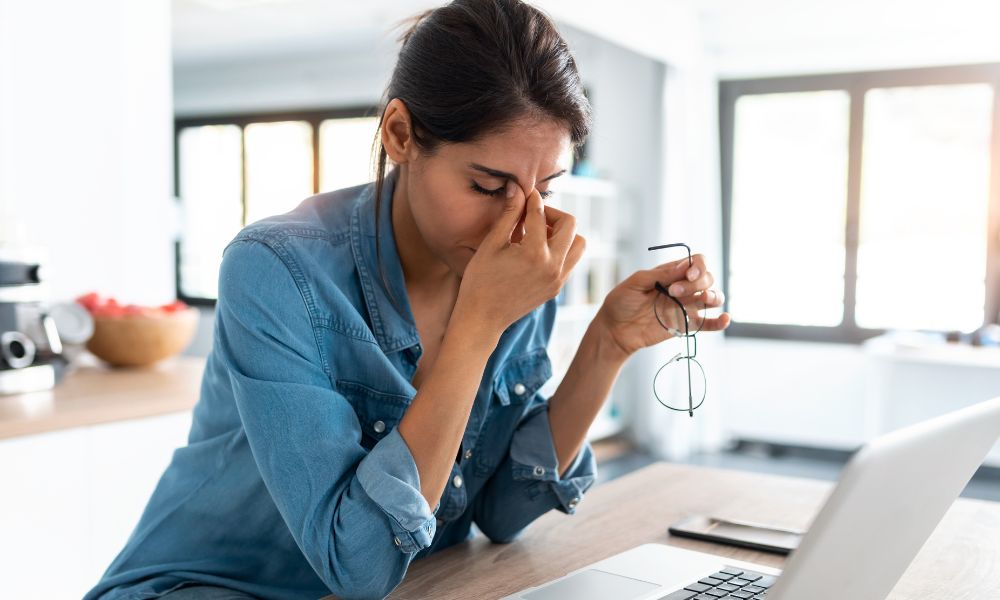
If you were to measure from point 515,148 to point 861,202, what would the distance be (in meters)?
4.59

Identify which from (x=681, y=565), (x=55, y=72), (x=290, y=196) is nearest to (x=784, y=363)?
(x=290, y=196)

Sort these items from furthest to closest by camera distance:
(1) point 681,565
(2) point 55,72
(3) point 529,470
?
(2) point 55,72, (3) point 529,470, (1) point 681,565

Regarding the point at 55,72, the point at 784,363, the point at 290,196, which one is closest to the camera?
the point at 55,72

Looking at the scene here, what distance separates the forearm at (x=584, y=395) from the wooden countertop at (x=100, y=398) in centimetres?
108

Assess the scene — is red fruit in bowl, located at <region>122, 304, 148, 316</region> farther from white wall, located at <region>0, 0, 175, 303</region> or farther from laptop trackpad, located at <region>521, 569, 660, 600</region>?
laptop trackpad, located at <region>521, 569, 660, 600</region>

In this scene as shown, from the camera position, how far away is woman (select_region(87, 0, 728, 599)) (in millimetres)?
936

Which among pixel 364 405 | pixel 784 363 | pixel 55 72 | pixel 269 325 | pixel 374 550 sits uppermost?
pixel 55 72

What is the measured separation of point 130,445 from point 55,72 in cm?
111

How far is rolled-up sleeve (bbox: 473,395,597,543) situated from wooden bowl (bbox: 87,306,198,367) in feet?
4.64

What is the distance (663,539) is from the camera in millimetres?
1160

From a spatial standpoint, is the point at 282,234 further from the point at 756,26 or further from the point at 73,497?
the point at 756,26

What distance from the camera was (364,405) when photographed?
1076 millimetres

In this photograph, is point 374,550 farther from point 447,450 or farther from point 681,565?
point 681,565

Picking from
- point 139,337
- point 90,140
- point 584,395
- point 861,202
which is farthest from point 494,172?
point 861,202
